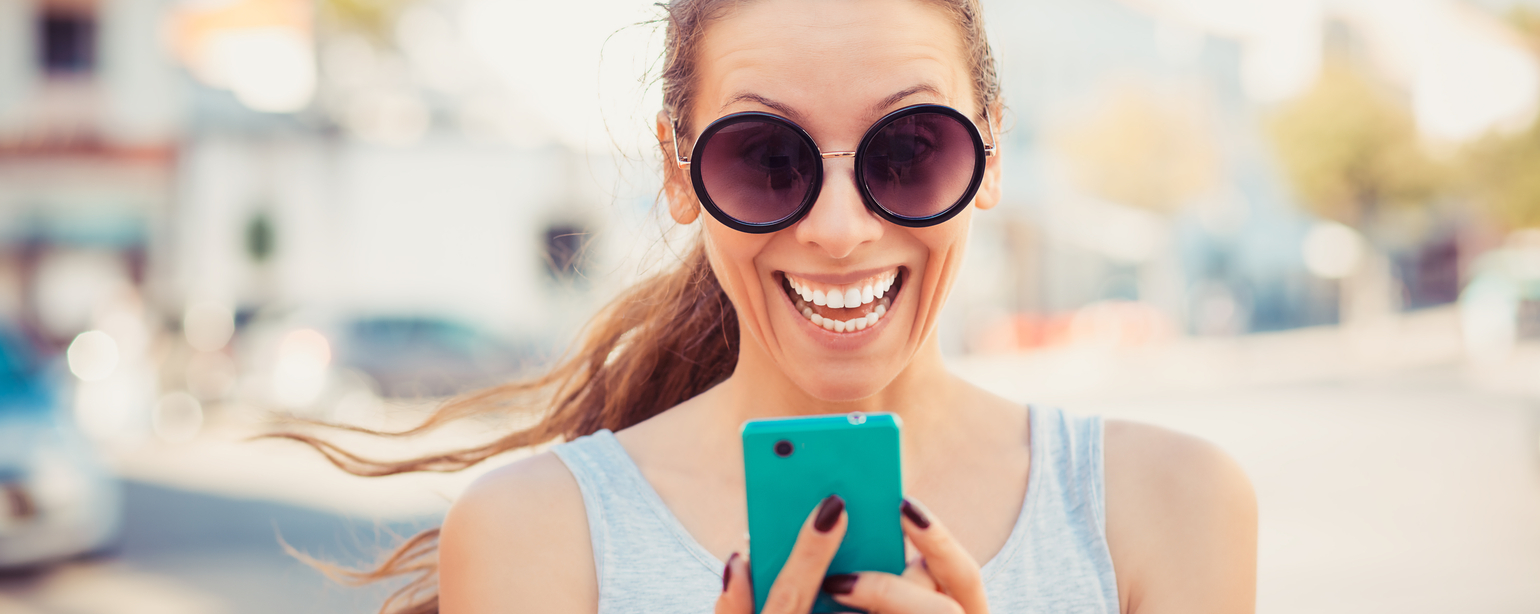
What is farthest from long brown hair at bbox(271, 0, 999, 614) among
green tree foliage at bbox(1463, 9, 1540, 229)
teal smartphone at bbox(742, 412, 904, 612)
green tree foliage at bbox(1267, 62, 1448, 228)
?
green tree foliage at bbox(1463, 9, 1540, 229)

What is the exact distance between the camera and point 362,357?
14.9 metres

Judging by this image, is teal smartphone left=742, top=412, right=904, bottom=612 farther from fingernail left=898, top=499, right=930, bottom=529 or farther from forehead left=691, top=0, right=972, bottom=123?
forehead left=691, top=0, right=972, bottom=123

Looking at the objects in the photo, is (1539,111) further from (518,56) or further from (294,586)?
(294,586)

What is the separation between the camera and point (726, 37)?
1.63 meters

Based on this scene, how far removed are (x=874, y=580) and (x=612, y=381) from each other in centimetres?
114

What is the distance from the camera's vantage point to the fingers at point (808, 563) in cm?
125

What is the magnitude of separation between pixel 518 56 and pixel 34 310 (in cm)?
1085

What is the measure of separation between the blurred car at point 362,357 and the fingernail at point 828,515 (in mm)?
12827

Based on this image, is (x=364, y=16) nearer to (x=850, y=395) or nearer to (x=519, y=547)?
(x=519, y=547)

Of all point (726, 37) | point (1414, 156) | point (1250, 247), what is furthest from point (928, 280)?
point (1250, 247)

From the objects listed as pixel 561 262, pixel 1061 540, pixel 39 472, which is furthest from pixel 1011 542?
pixel 39 472

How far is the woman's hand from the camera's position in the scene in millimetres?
1247

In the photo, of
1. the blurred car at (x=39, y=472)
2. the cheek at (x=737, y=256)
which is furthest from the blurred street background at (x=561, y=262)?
the cheek at (x=737, y=256)

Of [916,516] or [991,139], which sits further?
[991,139]
